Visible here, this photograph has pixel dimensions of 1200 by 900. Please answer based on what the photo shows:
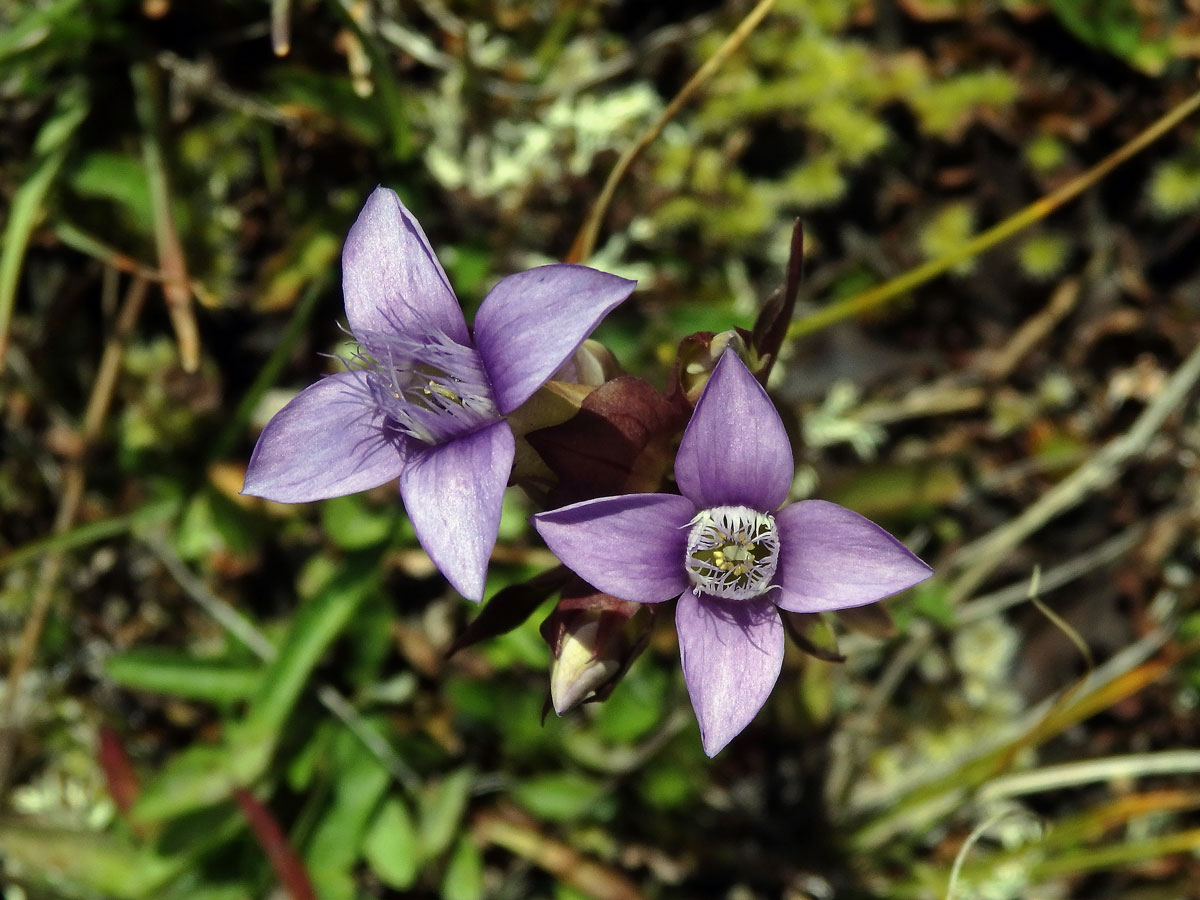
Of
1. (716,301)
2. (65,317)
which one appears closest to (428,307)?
(716,301)

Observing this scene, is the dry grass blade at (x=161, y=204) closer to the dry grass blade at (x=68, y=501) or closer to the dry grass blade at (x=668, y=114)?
the dry grass blade at (x=68, y=501)


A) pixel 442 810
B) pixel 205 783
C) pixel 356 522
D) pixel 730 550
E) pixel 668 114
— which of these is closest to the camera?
pixel 730 550

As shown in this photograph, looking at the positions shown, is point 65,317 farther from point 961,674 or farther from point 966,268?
point 961,674

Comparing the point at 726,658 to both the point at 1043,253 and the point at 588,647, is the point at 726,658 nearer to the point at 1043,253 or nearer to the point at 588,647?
the point at 588,647

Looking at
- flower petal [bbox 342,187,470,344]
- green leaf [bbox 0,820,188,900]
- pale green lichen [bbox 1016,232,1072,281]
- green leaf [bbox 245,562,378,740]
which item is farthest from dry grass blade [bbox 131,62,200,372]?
pale green lichen [bbox 1016,232,1072,281]

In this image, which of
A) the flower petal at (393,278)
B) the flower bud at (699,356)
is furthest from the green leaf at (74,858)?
the flower bud at (699,356)

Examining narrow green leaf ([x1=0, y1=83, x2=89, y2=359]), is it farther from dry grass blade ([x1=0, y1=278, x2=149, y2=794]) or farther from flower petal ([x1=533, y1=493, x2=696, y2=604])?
flower petal ([x1=533, y1=493, x2=696, y2=604])

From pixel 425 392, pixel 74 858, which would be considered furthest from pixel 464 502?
pixel 74 858
